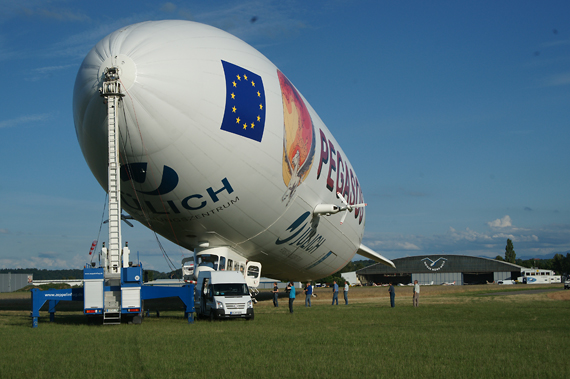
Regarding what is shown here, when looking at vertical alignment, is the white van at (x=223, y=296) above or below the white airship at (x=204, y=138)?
below

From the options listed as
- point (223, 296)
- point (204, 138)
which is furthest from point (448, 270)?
point (204, 138)

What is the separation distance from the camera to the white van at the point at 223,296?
22.3 metres

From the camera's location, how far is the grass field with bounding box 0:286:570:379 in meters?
10.3

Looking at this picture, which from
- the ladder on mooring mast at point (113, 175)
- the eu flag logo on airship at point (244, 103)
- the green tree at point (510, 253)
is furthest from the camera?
the green tree at point (510, 253)

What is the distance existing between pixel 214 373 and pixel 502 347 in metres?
7.54

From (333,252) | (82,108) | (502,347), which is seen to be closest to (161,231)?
(82,108)

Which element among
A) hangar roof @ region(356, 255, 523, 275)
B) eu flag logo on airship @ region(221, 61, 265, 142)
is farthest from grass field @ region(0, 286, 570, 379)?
hangar roof @ region(356, 255, 523, 275)

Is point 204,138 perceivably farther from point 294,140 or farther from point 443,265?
point 443,265

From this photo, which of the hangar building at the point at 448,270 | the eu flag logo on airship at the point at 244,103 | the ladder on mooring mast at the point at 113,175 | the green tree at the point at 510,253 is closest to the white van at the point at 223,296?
the ladder on mooring mast at the point at 113,175

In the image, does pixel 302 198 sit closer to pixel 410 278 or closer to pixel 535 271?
pixel 535 271

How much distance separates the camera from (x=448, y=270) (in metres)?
115

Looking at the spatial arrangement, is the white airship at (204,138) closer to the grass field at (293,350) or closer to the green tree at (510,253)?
the grass field at (293,350)

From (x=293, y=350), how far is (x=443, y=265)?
108 m

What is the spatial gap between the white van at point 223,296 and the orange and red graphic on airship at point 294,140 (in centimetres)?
439
